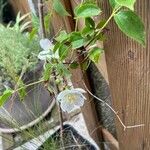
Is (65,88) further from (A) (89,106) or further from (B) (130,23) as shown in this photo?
(A) (89,106)

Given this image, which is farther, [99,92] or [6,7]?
[6,7]

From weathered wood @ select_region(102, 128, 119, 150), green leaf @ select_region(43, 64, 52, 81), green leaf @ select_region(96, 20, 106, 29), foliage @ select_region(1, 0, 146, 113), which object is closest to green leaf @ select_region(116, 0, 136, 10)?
foliage @ select_region(1, 0, 146, 113)

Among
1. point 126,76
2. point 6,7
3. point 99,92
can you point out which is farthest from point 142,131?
point 6,7

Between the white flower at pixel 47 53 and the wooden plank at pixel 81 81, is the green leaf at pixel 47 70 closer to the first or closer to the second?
the white flower at pixel 47 53

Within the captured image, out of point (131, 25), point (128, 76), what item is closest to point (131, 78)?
point (128, 76)

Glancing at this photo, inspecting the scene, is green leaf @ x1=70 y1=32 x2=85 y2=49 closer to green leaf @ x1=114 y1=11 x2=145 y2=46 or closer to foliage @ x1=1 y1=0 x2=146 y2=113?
foliage @ x1=1 y1=0 x2=146 y2=113

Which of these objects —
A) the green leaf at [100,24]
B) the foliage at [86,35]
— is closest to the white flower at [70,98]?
the foliage at [86,35]
